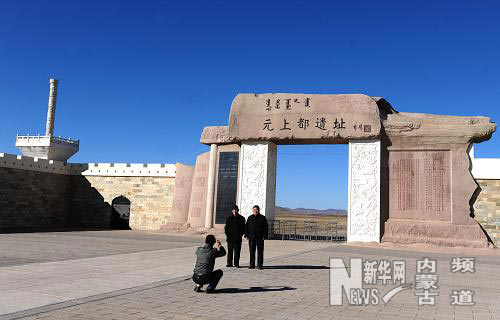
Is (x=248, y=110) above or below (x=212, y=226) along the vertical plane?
above

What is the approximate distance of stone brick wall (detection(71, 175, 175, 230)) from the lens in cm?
2652

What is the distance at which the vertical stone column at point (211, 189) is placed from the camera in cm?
2109

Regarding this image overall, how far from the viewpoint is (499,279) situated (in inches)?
362

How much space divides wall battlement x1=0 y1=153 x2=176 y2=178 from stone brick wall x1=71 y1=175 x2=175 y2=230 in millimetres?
275

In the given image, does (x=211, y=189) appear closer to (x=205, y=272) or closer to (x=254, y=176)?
(x=254, y=176)

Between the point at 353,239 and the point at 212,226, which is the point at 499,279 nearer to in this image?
the point at 353,239

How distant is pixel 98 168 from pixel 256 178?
13.0 metres

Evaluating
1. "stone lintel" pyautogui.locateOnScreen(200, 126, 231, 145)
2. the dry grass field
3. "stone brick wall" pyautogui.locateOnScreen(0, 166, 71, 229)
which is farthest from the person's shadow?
"stone brick wall" pyautogui.locateOnScreen(0, 166, 71, 229)

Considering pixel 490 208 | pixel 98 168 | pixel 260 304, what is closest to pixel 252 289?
pixel 260 304

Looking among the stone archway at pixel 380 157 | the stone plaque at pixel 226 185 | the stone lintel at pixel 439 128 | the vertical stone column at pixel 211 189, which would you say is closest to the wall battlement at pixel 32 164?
the vertical stone column at pixel 211 189

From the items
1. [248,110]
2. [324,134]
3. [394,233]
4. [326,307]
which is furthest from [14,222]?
[326,307]

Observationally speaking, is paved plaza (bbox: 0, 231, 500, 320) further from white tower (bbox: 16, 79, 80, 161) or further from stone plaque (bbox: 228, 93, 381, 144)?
white tower (bbox: 16, 79, 80, 161)

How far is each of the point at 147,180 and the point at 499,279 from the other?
2131cm

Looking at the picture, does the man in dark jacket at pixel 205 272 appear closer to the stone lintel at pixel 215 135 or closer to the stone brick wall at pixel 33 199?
the stone lintel at pixel 215 135
